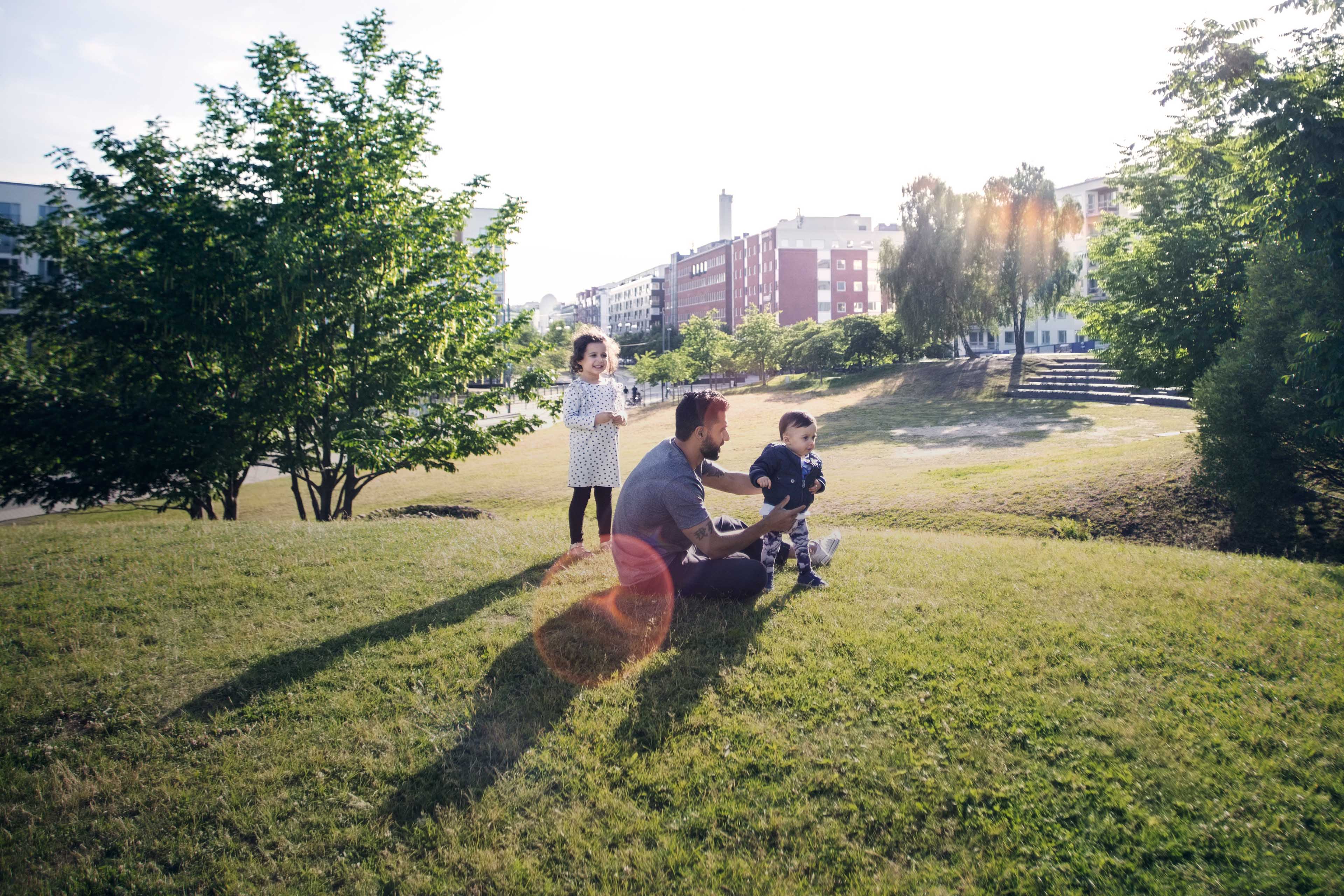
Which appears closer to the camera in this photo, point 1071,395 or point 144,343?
point 144,343

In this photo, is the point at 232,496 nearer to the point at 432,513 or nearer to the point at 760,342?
the point at 432,513

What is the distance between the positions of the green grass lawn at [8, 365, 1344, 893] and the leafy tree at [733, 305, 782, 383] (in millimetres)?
47345

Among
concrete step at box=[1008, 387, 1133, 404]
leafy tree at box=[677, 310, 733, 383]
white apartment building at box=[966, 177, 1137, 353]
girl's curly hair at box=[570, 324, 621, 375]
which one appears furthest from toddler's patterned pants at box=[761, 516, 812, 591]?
white apartment building at box=[966, 177, 1137, 353]

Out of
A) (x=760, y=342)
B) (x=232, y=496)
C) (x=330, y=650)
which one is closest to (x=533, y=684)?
(x=330, y=650)

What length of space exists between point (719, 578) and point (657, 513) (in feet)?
2.17

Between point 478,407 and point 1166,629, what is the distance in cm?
884

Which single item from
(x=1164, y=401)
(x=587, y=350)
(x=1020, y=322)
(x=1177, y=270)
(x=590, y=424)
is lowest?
(x=590, y=424)

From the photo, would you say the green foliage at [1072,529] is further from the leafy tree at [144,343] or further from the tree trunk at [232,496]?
the tree trunk at [232,496]

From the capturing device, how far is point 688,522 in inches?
176

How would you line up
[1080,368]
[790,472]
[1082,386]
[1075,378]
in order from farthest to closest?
[1080,368] → [1075,378] → [1082,386] → [790,472]

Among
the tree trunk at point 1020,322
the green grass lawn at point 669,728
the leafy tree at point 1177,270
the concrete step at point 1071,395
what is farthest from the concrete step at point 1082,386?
the green grass lawn at point 669,728

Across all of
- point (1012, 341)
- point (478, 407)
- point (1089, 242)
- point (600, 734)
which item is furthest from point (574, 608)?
point (1012, 341)

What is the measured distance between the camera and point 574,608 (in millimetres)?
4949

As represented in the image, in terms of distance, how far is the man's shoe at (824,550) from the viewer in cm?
580
